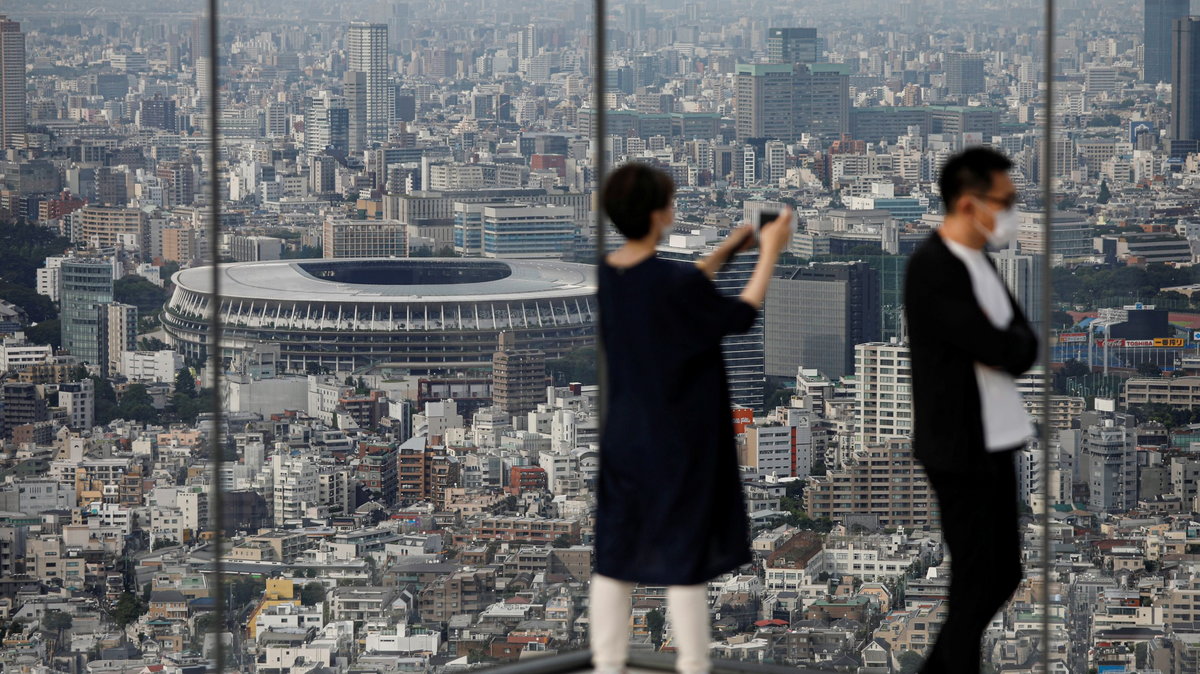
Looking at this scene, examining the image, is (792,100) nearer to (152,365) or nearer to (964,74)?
(964,74)

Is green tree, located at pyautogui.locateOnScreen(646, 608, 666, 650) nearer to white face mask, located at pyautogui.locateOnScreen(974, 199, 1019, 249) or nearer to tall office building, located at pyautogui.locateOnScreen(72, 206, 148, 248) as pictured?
white face mask, located at pyautogui.locateOnScreen(974, 199, 1019, 249)

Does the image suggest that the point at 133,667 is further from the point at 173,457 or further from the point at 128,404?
the point at 128,404

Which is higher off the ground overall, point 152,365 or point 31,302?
point 31,302

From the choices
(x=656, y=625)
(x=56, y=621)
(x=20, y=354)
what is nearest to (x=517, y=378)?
(x=20, y=354)

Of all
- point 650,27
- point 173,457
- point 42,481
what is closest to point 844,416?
point 173,457

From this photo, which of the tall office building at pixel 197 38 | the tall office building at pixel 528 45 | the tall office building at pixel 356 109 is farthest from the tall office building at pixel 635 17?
the tall office building at pixel 197 38

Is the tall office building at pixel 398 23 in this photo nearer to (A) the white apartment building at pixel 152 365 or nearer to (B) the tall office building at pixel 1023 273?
(A) the white apartment building at pixel 152 365
